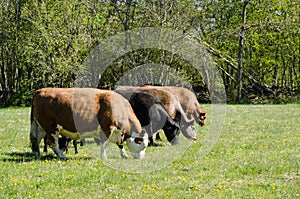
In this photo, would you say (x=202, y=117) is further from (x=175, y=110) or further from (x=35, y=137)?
(x=35, y=137)

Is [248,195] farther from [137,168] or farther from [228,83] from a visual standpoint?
[228,83]

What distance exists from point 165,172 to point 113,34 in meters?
30.3

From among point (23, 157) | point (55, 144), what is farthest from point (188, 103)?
point (23, 157)

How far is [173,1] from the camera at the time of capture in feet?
127

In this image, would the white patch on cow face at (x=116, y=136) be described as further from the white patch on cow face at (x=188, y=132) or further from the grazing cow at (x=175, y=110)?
the white patch on cow face at (x=188, y=132)

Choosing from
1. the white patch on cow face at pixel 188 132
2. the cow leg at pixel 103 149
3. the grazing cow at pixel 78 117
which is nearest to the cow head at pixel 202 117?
the white patch on cow face at pixel 188 132

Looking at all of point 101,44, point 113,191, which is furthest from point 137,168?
point 101,44

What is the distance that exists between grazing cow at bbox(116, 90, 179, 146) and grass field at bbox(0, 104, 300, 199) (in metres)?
0.54

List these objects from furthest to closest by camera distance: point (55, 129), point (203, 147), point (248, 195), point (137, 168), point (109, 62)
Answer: point (109, 62), point (203, 147), point (55, 129), point (137, 168), point (248, 195)

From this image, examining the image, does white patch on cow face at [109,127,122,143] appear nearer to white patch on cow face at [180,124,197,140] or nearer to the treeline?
white patch on cow face at [180,124,197,140]

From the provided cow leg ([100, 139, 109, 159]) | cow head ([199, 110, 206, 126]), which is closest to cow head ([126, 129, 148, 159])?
cow leg ([100, 139, 109, 159])

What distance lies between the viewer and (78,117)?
1230 centimetres

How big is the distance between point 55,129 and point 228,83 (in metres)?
35.0

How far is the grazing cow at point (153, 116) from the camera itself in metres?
15.1
